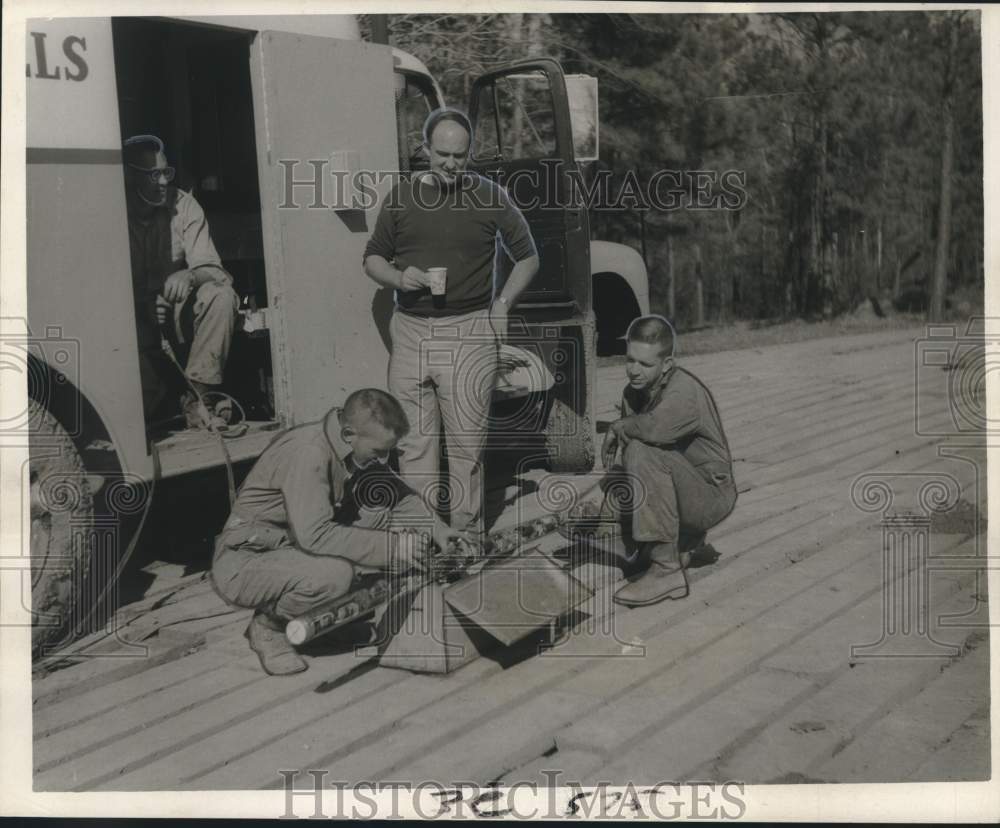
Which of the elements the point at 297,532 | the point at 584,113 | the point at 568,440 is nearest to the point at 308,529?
the point at 297,532

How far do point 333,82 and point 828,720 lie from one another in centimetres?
287

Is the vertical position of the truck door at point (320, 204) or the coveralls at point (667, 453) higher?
the truck door at point (320, 204)

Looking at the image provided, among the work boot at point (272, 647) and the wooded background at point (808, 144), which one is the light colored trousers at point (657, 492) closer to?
the wooded background at point (808, 144)

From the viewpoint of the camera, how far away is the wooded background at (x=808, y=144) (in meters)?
4.32

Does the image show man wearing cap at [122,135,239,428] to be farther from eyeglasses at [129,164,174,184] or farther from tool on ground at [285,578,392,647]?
tool on ground at [285,578,392,647]

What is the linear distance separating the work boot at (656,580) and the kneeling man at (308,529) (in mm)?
785

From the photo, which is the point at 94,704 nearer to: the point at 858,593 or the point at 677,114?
the point at 858,593

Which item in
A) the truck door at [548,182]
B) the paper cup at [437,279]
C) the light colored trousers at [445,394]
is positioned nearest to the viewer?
the paper cup at [437,279]

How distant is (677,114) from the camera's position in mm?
5848

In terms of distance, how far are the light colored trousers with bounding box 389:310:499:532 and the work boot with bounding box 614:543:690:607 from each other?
25.8 inches

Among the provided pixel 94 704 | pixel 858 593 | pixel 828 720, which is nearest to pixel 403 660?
pixel 94 704

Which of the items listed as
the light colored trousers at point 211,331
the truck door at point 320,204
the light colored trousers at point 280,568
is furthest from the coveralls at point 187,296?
the light colored trousers at point 280,568

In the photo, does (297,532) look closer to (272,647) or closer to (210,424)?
(272,647)

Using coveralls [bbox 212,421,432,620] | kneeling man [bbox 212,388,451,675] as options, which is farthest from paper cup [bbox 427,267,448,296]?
coveralls [bbox 212,421,432,620]
